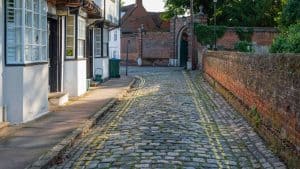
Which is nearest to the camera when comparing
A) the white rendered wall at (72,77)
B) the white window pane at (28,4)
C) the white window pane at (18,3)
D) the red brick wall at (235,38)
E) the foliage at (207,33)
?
the white window pane at (18,3)

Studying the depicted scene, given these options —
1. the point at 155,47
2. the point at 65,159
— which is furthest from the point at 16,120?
the point at 155,47

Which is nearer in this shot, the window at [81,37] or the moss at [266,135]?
the moss at [266,135]

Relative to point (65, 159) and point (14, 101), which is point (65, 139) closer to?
point (65, 159)

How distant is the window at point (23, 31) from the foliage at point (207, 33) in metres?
33.0

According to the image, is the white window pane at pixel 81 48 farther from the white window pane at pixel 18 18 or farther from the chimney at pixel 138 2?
the chimney at pixel 138 2

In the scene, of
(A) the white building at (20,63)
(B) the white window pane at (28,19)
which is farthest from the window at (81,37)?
(B) the white window pane at (28,19)

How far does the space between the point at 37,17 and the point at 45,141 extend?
4.13 m

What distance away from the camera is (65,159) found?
958 centimetres

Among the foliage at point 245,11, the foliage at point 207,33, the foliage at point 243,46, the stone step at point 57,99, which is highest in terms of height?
the foliage at point 245,11

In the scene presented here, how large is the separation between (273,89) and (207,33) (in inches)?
1387

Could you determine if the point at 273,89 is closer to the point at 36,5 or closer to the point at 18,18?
the point at 18,18

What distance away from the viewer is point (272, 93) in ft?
37.2

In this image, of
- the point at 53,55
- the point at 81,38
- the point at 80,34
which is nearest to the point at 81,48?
the point at 81,38

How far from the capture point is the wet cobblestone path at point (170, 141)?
9266 mm
